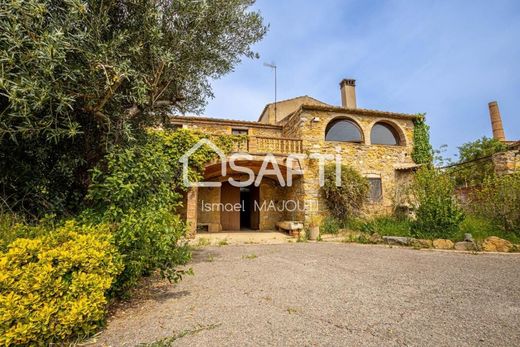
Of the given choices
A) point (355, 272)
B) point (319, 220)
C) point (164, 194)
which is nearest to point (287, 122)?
point (319, 220)

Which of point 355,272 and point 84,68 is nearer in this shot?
point 84,68

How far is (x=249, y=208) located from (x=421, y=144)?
9248mm

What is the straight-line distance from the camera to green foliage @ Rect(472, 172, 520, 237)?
21.3 ft

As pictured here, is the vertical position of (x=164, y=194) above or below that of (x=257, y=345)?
above

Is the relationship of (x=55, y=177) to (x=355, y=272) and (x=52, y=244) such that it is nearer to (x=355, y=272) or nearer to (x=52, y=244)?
(x=52, y=244)

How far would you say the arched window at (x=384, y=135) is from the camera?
11.4 metres

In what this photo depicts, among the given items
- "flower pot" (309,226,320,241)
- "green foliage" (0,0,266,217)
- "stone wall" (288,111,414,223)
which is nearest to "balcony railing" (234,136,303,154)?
"stone wall" (288,111,414,223)

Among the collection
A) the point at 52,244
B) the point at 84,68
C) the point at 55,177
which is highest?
the point at 84,68

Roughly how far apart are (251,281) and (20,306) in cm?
284

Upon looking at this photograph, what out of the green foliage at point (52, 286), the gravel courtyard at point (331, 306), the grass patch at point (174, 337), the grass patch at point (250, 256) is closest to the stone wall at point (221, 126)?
the grass patch at point (250, 256)

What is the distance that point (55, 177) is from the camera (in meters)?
3.38

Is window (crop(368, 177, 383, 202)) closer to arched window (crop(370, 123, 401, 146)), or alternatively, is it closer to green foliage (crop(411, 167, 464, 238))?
arched window (crop(370, 123, 401, 146))

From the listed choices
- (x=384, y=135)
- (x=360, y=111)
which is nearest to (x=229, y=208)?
(x=360, y=111)

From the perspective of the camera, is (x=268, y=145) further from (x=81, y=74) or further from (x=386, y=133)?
(x=81, y=74)
